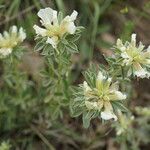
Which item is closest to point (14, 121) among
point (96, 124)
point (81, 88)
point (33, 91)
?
point (33, 91)

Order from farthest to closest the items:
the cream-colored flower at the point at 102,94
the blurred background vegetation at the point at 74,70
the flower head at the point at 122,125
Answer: the blurred background vegetation at the point at 74,70
the flower head at the point at 122,125
the cream-colored flower at the point at 102,94

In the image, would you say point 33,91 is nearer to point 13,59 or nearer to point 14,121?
point 14,121

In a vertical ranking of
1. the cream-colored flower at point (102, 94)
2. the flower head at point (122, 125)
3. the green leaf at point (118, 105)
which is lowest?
the flower head at point (122, 125)

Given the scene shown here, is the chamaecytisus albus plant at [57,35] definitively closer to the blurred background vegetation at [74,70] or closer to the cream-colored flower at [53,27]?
the cream-colored flower at [53,27]

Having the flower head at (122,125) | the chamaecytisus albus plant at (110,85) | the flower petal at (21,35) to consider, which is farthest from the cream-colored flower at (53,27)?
the flower head at (122,125)

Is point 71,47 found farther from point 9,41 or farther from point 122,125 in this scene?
point 122,125

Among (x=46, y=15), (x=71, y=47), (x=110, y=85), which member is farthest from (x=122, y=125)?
(x=46, y=15)

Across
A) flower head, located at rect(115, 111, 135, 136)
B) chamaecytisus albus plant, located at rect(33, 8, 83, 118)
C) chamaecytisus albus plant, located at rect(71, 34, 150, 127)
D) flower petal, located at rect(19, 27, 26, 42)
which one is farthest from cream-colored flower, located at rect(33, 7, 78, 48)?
flower head, located at rect(115, 111, 135, 136)
